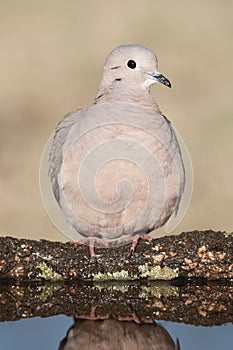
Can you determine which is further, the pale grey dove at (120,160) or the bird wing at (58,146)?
the bird wing at (58,146)

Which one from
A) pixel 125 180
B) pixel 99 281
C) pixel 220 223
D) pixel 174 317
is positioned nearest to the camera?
pixel 174 317

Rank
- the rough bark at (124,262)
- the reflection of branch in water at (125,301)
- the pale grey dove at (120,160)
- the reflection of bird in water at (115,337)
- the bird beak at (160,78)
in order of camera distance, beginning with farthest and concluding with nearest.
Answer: the bird beak at (160,78)
the pale grey dove at (120,160)
the rough bark at (124,262)
the reflection of branch in water at (125,301)
the reflection of bird in water at (115,337)

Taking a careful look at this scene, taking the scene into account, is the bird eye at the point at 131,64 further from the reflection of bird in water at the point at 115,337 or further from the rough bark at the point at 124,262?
the reflection of bird in water at the point at 115,337

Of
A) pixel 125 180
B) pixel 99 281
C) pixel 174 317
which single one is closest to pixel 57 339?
pixel 174 317

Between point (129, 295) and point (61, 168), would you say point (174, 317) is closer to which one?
point (129, 295)

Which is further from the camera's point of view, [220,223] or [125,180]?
[220,223]

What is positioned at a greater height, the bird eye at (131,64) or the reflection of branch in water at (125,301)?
the bird eye at (131,64)

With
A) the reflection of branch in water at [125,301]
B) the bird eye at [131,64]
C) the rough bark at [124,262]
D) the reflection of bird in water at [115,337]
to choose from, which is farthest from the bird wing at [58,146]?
the reflection of bird in water at [115,337]

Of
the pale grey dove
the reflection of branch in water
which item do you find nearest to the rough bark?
the reflection of branch in water
